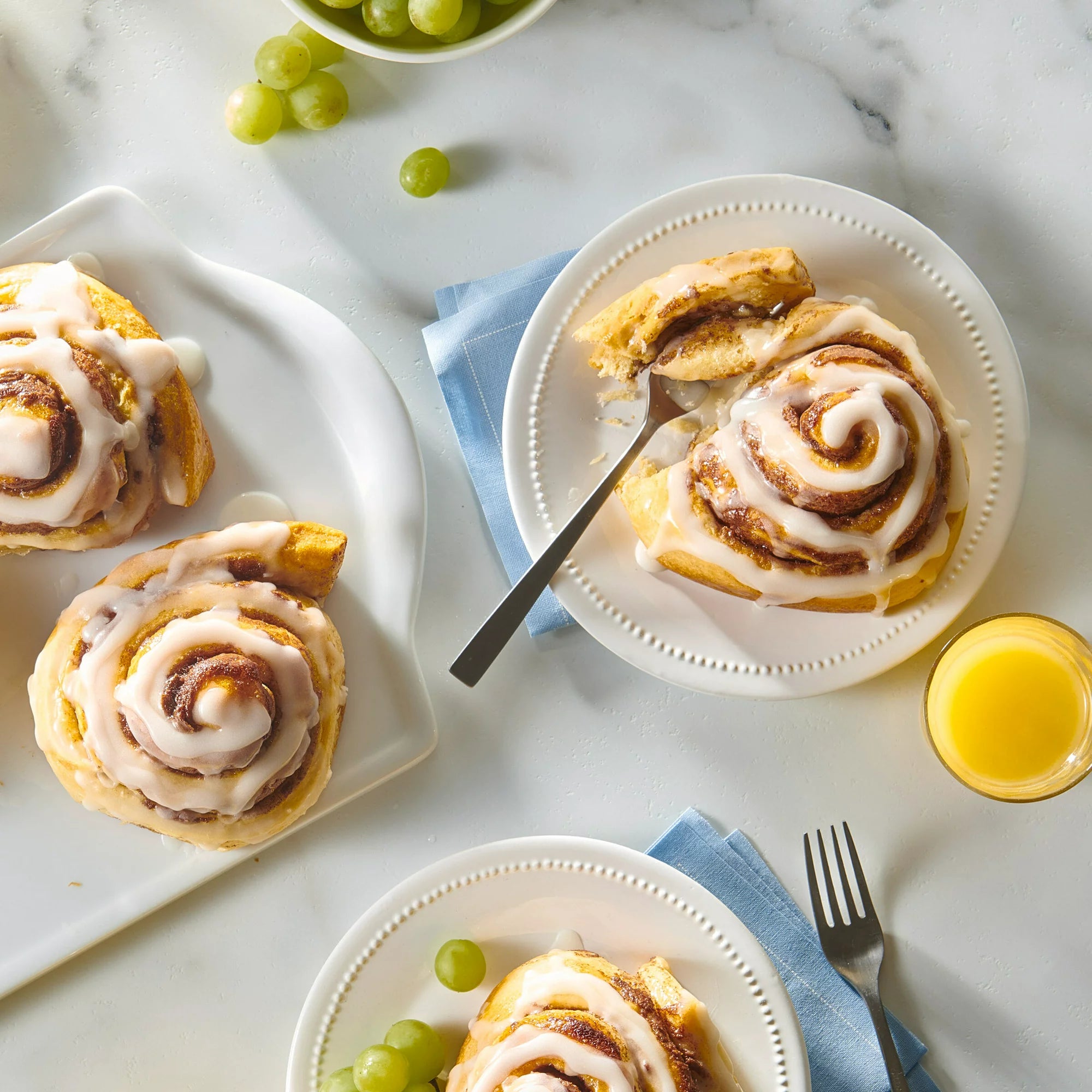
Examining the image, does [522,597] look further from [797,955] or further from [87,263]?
[87,263]

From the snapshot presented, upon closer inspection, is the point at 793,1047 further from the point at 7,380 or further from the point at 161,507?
the point at 7,380

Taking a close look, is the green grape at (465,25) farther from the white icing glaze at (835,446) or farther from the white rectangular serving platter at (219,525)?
the white icing glaze at (835,446)

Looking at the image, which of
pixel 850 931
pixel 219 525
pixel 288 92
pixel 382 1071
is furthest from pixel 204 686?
pixel 850 931

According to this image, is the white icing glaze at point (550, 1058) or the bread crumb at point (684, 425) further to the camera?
the bread crumb at point (684, 425)

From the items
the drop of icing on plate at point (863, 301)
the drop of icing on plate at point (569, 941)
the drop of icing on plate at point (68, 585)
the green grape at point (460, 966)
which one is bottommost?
the green grape at point (460, 966)

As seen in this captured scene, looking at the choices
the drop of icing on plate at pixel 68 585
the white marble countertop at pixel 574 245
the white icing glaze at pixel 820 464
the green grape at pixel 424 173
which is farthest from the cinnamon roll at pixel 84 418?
the white icing glaze at pixel 820 464

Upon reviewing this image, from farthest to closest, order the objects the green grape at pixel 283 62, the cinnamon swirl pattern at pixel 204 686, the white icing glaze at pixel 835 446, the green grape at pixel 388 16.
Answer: the green grape at pixel 283 62 → the green grape at pixel 388 16 → the cinnamon swirl pattern at pixel 204 686 → the white icing glaze at pixel 835 446
